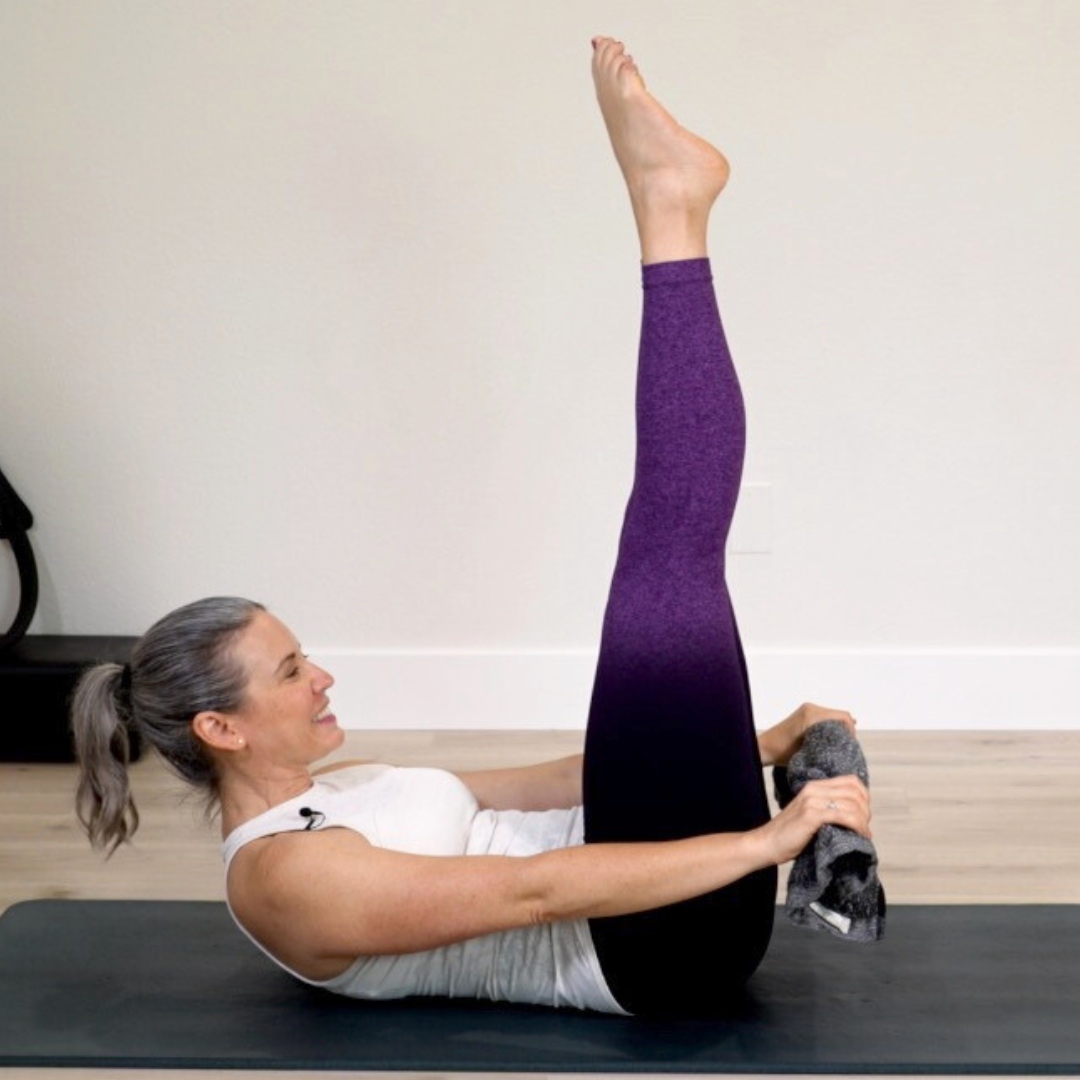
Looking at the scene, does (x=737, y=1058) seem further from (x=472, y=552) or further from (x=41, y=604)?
(x=41, y=604)

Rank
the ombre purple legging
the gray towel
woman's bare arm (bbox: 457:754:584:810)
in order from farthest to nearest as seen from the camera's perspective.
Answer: woman's bare arm (bbox: 457:754:584:810) → the ombre purple legging → the gray towel

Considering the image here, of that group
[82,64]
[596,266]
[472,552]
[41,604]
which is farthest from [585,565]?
[82,64]

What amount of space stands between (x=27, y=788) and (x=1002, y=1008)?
181cm

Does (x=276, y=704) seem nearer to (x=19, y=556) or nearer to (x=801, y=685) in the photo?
(x=19, y=556)

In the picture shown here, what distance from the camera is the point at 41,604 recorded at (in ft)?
11.5

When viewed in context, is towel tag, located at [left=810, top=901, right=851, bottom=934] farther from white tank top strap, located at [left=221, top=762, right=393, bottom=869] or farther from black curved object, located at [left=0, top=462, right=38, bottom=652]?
black curved object, located at [left=0, top=462, right=38, bottom=652]

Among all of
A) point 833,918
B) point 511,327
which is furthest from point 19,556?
point 833,918

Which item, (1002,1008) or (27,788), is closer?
(1002,1008)

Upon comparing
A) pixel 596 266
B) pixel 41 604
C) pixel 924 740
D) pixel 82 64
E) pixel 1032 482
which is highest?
pixel 82 64

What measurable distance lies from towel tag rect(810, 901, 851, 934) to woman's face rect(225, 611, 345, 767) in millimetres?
570

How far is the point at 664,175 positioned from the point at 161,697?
81 cm

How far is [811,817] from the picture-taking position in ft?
6.06

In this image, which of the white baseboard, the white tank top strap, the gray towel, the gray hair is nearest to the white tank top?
the white tank top strap

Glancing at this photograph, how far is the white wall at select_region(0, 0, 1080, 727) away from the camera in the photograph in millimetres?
3215
